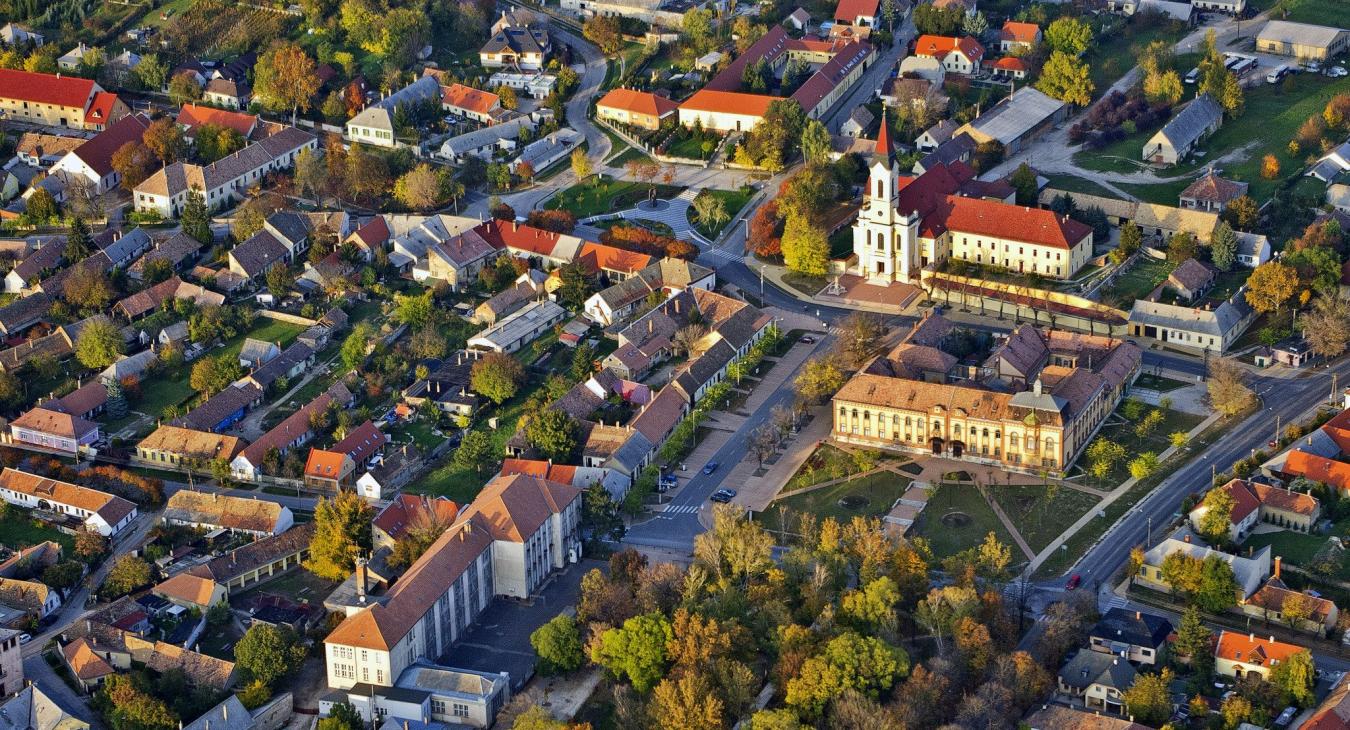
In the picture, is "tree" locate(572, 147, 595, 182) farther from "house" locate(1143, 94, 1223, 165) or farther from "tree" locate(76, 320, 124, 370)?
"house" locate(1143, 94, 1223, 165)

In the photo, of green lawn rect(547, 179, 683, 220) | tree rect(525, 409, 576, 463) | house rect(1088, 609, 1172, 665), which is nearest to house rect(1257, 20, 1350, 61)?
green lawn rect(547, 179, 683, 220)

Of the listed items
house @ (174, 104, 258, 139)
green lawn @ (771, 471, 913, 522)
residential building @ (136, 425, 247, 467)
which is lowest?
green lawn @ (771, 471, 913, 522)

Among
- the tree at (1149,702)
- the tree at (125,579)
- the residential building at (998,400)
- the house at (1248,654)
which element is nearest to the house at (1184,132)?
the residential building at (998,400)

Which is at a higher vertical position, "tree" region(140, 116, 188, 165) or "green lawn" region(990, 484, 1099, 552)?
"tree" region(140, 116, 188, 165)

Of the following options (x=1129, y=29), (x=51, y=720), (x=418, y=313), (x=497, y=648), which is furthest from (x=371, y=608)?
(x=1129, y=29)

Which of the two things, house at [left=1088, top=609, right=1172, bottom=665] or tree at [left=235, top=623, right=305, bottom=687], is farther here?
tree at [left=235, top=623, right=305, bottom=687]

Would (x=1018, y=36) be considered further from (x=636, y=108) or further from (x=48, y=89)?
(x=48, y=89)
